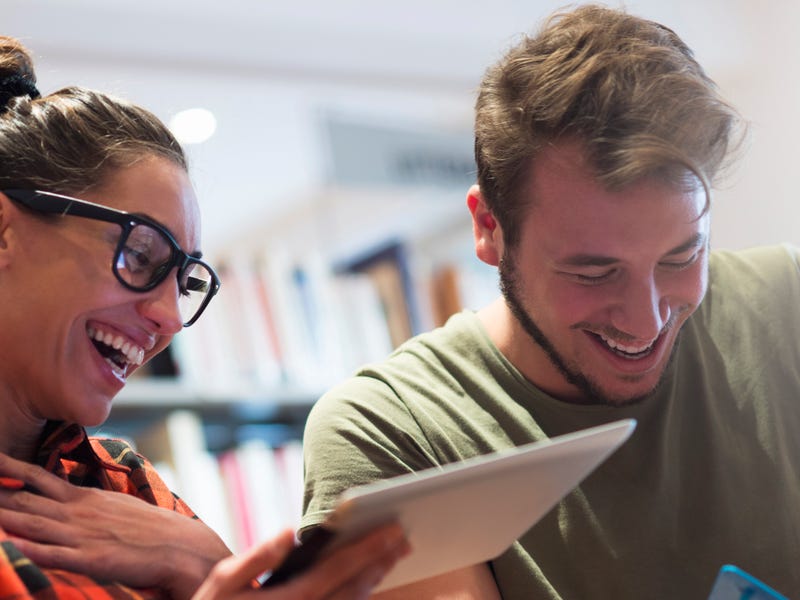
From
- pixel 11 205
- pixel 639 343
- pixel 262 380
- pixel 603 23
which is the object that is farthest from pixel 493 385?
pixel 262 380

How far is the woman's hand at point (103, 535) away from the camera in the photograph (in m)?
1.03

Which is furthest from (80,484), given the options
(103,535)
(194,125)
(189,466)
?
(194,125)

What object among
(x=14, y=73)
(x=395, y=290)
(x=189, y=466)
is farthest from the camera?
(x=395, y=290)

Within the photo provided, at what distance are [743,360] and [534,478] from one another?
719mm

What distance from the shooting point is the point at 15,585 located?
0.93m

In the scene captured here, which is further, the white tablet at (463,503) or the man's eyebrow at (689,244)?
the man's eyebrow at (689,244)

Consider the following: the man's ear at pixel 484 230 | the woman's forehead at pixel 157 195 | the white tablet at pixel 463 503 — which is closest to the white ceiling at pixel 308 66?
the man's ear at pixel 484 230

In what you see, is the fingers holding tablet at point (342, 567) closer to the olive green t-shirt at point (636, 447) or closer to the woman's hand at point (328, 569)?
the woman's hand at point (328, 569)

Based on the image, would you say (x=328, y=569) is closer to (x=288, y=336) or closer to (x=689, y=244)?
(x=689, y=244)

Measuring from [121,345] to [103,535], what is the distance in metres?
0.22

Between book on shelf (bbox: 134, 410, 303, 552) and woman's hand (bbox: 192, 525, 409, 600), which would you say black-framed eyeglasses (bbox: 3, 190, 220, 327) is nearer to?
woman's hand (bbox: 192, 525, 409, 600)

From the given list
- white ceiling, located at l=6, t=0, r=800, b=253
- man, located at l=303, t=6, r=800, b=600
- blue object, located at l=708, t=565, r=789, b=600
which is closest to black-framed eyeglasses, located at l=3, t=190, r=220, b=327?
man, located at l=303, t=6, r=800, b=600

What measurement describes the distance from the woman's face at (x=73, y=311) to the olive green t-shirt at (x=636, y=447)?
11.8 inches

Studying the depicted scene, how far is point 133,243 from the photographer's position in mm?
1184
